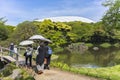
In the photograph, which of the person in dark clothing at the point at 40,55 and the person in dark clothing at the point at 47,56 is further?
the person in dark clothing at the point at 47,56

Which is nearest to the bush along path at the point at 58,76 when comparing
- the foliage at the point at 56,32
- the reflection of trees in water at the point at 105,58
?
the reflection of trees in water at the point at 105,58

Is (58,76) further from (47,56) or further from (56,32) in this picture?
(56,32)

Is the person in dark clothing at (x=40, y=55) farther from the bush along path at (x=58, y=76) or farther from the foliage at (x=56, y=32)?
the foliage at (x=56, y=32)

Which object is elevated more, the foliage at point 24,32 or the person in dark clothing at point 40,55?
the person in dark clothing at point 40,55

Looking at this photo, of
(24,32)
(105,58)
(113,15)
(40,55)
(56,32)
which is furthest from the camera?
(56,32)

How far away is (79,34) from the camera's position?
260 ft

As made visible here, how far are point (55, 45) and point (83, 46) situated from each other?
30.4ft

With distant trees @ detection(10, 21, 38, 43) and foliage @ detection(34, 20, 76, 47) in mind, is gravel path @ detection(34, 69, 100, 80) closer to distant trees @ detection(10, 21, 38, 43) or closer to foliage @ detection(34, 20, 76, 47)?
distant trees @ detection(10, 21, 38, 43)

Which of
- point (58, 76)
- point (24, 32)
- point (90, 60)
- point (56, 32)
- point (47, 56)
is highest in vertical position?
Result: point (47, 56)

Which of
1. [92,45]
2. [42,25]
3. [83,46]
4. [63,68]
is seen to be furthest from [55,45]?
[63,68]

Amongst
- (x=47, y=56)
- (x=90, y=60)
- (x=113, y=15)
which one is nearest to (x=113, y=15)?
(x=113, y=15)

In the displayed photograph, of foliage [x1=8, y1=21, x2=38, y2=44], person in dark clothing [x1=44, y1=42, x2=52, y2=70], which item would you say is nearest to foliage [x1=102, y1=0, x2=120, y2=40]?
foliage [x1=8, y1=21, x2=38, y2=44]

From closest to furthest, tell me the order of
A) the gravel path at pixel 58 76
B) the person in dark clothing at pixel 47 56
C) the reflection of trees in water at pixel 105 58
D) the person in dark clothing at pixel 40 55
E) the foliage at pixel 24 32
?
the gravel path at pixel 58 76
the person in dark clothing at pixel 40 55
the person in dark clothing at pixel 47 56
the reflection of trees in water at pixel 105 58
the foliage at pixel 24 32

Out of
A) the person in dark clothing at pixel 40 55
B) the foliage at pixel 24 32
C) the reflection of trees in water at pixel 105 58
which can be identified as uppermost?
the person in dark clothing at pixel 40 55
